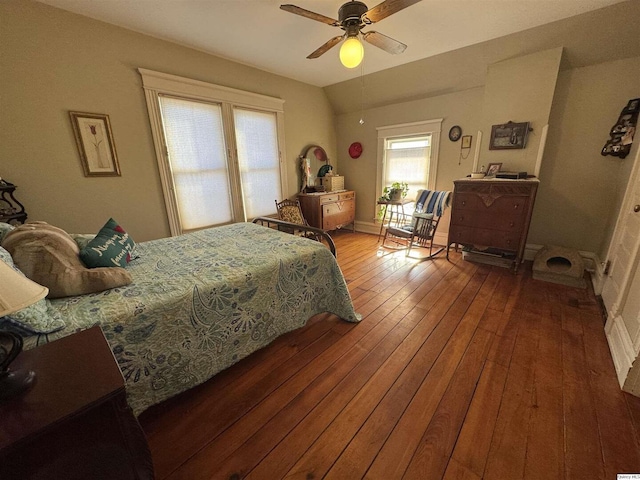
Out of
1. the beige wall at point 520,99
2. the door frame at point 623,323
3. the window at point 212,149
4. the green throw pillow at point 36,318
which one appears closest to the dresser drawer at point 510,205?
the beige wall at point 520,99

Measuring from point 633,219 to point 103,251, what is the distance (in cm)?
381

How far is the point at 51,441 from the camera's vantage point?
2.09ft

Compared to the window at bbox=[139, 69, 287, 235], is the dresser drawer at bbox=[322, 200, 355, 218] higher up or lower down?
lower down

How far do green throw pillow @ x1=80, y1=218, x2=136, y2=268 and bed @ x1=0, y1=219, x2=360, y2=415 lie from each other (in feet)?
0.30

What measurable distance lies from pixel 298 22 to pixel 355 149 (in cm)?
252

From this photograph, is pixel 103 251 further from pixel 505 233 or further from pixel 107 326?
pixel 505 233

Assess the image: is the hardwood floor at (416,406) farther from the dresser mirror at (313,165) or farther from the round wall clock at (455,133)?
the dresser mirror at (313,165)

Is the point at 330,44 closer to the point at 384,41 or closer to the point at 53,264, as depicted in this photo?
the point at 384,41

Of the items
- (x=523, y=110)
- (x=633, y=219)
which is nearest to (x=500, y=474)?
(x=633, y=219)

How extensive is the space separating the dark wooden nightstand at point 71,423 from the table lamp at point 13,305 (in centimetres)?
3

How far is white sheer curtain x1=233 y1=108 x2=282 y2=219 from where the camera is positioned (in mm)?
3475

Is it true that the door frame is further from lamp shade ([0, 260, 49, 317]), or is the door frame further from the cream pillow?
the cream pillow

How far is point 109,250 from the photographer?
1.53 meters

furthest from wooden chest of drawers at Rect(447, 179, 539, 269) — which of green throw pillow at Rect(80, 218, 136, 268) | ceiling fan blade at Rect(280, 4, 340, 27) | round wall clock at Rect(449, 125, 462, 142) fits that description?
green throw pillow at Rect(80, 218, 136, 268)
